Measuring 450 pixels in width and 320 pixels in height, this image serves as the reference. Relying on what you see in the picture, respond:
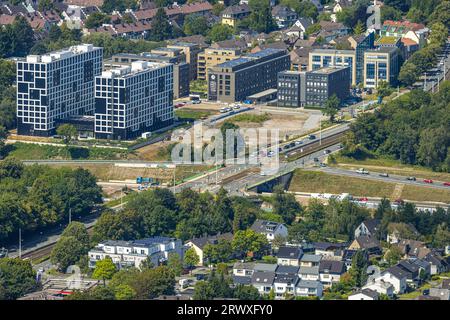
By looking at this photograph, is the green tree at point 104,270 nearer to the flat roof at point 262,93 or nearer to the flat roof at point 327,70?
the flat roof at point 262,93

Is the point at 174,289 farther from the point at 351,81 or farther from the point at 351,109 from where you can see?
the point at 351,81

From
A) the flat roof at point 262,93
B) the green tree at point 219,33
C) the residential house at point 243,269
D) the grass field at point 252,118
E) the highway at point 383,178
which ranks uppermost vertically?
the green tree at point 219,33

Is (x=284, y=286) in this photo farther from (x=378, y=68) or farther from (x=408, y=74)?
(x=378, y=68)

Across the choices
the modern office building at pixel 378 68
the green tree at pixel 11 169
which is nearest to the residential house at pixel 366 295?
the green tree at pixel 11 169

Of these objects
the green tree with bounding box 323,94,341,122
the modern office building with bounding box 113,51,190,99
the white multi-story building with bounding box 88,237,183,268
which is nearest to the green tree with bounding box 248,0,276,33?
the modern office building with bounding box 113,51,190,99

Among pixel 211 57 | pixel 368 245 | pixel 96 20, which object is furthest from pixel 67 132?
pixel 96 20
